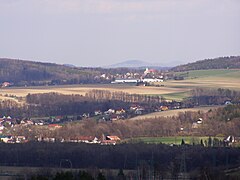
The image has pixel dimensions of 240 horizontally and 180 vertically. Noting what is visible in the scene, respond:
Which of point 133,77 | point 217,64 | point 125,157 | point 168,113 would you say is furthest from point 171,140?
point 133,77

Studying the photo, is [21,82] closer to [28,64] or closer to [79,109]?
[28,64]

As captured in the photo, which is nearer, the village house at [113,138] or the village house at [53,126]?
the village house at [113,138]

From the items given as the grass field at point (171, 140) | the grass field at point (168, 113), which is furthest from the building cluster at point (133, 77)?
the grass field at point (171, 140)

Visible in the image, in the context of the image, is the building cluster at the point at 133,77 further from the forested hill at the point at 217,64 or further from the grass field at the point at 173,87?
the grass field at the point at 173,87

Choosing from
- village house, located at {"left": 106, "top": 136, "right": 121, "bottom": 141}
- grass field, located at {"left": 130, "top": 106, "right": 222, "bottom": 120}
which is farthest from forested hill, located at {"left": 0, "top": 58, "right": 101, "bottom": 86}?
village house, located at {"left": 106, "top": 136, "right": 121, "bottom": 141}

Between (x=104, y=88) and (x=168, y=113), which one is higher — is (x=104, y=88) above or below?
above

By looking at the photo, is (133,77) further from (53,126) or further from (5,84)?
(53,126)

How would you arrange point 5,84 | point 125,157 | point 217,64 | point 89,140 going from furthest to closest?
point 217,64
point 5,84
point 89,140
point 125,157

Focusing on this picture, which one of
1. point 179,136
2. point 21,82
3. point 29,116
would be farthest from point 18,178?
point 21,82
